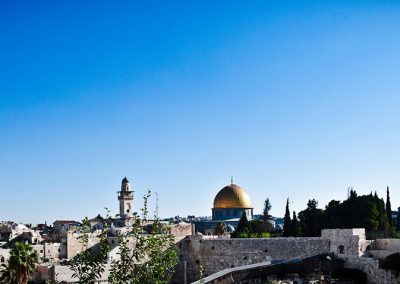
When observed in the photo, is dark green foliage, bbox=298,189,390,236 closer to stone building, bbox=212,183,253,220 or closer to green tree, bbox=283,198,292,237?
green tree, bbox=283,198,292,237

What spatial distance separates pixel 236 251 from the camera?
33875mm

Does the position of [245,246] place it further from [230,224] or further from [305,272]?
[230,224]

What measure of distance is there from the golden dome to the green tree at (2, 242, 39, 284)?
41.4 meters

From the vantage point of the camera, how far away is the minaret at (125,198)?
60.6m

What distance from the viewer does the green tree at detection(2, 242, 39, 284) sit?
2120 cm

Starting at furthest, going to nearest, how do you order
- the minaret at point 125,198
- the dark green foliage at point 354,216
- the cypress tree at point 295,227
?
the minaret at point 125,198 → the cypress tree at point 295,227 → the dark green foliage at point 354,216

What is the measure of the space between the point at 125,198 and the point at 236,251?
2881 centimetres

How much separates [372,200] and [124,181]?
31538 millimetres

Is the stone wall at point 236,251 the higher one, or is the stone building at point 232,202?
the stone building at point 232,202

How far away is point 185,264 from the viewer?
35406mm

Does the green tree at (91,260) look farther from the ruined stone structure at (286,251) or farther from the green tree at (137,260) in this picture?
the ruined stone structure at (286,251)

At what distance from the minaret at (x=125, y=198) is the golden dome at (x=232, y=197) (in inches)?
374

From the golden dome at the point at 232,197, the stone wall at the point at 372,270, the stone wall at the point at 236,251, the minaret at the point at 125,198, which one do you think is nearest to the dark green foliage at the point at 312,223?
the stone wall at the point at 236,251

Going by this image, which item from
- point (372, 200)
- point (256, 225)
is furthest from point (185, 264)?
A: point (256, 225)
